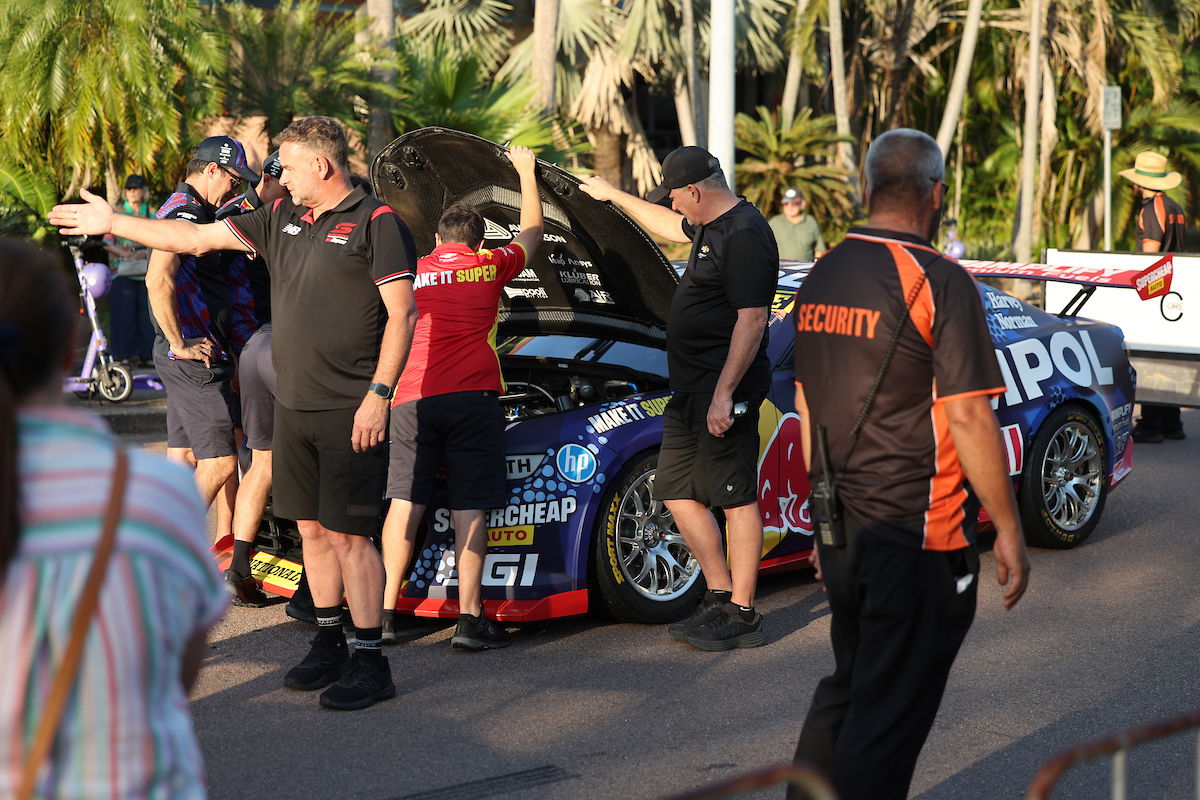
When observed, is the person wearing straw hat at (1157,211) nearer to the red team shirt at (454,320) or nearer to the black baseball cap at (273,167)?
the red team shirt at (454,320)

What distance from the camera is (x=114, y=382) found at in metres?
11.7

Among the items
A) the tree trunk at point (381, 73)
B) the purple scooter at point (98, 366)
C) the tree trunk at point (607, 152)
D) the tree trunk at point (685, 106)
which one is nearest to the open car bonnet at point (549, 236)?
the purple scooter at point (98, 366)

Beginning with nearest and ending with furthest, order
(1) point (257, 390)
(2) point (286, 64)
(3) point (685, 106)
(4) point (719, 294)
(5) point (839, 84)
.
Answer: (4) point (719, 294)
(1) point (257, 390)
(2) point (286, 64)
(3) point (685, 106)
(5) point (839, 84)

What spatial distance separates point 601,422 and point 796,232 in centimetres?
697

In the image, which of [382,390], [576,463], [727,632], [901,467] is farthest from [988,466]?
[576,463]

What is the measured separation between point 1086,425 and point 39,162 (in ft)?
35.4

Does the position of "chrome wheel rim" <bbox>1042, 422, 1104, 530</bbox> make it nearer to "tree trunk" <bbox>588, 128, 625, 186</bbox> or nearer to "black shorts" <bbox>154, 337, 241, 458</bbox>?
"black shorts" <bbox>154, 337, 241, 458</bbox>

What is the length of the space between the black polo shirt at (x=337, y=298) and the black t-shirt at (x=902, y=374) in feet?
6.58

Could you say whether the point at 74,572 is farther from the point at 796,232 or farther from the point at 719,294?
the point at 796,232

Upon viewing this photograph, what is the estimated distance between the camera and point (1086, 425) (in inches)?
292

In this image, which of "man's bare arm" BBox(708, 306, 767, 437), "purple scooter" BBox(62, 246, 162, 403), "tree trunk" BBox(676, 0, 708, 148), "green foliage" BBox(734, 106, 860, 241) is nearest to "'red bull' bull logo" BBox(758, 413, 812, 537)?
"man's bare arm" BBox(708, 306, 767, 437)

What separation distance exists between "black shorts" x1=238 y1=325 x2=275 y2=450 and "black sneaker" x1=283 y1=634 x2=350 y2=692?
1.35 meters

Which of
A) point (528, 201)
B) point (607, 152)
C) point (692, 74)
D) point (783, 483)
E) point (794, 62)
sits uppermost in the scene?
point (794, 62)

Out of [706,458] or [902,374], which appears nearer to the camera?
[902,374]
